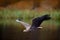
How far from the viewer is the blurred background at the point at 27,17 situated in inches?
100

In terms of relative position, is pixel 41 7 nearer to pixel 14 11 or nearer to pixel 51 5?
pixel 51 5

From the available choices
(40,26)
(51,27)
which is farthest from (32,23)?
(51,27)

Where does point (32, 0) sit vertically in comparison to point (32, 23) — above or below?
above

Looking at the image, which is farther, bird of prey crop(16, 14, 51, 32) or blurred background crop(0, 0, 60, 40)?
blurred background crop(0, 0, 60, 40)

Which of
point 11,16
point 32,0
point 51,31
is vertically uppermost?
point 32,0

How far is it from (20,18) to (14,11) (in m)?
0.13

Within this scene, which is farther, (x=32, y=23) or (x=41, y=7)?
(x=41, y=7)

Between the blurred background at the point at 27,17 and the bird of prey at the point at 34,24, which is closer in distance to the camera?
the bird of prey at the point at 34,24

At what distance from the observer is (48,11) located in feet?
8.59

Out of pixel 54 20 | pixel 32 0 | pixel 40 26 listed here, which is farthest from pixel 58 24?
pixel 32 0

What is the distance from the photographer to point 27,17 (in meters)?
2.59

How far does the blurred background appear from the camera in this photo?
8.37 feet

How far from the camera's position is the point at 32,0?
104 inches

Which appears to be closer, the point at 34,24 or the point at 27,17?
the point at 34,24
